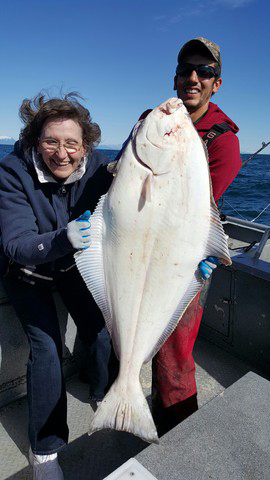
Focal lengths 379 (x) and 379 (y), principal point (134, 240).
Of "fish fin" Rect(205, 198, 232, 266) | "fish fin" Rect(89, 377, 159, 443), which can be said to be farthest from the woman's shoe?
"fish fin" Rect(205, 198, 232, 266)

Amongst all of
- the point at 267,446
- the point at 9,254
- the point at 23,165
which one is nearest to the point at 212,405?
the point at 267,446

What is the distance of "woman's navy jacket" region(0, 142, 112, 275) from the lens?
6.28 ft

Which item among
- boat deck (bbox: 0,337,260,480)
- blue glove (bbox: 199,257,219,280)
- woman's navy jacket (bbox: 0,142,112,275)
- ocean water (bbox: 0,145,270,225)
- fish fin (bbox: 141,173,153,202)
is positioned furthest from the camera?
ocean water (bbox: 0,145,270,225)

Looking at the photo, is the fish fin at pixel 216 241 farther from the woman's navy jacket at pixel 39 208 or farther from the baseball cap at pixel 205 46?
the baseball cap at pixel 205 46

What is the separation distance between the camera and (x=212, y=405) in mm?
1856

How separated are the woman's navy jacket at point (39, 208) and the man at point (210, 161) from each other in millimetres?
657

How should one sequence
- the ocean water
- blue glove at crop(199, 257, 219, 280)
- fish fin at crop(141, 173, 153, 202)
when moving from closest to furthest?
fish fin at crop(141, 173, 153, 202)
blue glove at crop(199, 257, 219, 280)
the ocean water

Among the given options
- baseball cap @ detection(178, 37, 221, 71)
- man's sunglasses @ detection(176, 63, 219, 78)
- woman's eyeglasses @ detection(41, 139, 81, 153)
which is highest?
baseball cap @ detection(178, 37, 221, 71)

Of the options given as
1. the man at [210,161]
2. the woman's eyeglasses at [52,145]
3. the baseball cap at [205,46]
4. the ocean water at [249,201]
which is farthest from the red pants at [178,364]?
the ocean water at [249,201]

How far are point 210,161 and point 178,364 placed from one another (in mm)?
1274

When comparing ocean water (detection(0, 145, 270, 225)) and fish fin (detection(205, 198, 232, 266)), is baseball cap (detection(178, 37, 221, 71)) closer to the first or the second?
fish fin (detection(205, 198, 232, 266))

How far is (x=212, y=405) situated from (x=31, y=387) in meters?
1.05

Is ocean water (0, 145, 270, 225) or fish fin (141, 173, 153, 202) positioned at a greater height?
fish fin (141, 173, 153, 202)

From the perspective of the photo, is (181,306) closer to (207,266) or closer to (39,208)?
(207,266)
